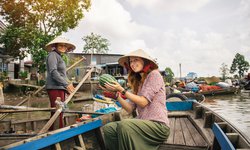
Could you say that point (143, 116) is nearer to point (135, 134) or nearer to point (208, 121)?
point (135, 134)

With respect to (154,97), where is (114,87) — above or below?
above

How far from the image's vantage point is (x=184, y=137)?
344 centimetres

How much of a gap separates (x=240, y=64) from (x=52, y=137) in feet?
254

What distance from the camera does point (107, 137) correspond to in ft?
8.44

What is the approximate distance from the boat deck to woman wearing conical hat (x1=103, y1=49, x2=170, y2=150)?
1.66 feet

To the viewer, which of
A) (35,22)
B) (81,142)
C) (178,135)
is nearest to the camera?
(81,142)

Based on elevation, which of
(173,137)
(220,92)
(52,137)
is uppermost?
(52,137)

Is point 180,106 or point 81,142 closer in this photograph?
point 81,142

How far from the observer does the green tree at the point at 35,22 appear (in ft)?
48.8

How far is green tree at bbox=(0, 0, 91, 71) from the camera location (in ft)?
48.8

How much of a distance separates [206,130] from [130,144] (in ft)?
6.12

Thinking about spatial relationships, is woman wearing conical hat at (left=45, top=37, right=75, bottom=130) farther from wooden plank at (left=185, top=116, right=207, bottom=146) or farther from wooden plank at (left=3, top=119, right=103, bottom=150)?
wooden plank at (left=185, top=116, right=207, bottom=146)

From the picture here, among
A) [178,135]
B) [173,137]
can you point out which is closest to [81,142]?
[173,137]

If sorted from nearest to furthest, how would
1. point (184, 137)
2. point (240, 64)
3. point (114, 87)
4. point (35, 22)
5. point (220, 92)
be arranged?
point (114, 87)
point (184, 137)
point (35, 22)
point (220, 92)
point (240, 64)
